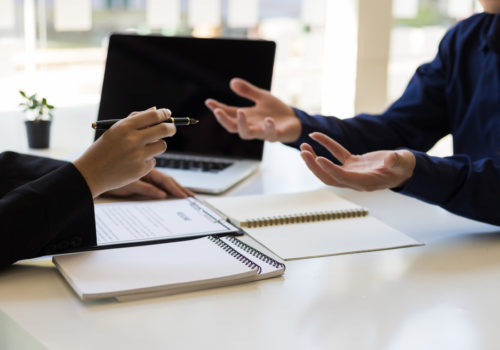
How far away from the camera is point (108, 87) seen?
177 centimetres

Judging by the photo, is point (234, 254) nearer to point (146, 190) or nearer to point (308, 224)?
point (308, 224)

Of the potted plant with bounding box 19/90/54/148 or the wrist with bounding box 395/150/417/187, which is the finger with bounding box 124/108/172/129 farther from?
the potted plant with bounding box 19/90/54/148

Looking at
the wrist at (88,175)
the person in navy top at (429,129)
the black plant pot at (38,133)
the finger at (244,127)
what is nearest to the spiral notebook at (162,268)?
the wrist at (88,175)

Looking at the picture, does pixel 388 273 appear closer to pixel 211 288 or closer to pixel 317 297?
pixel 317 297

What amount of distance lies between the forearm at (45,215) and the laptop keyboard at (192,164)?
0.59 metres

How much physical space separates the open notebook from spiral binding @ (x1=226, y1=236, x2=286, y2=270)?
0.04 meters

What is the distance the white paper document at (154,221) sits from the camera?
3.74ft

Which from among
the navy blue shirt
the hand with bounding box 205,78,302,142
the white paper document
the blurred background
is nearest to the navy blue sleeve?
the navy blue shirt

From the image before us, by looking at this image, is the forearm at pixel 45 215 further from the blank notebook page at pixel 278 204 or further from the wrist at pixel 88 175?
the blank notebook page at pixel 278 204

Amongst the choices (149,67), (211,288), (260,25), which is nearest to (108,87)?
(149,67)

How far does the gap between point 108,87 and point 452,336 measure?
120cm

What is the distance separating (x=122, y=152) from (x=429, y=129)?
97 cm

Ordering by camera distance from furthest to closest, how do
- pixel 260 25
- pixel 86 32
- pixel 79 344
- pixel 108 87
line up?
1. pixel 260 25
2. pixel 86 32
3. pixel 108 87
4. pixel 79 344

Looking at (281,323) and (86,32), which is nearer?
(281,323)
